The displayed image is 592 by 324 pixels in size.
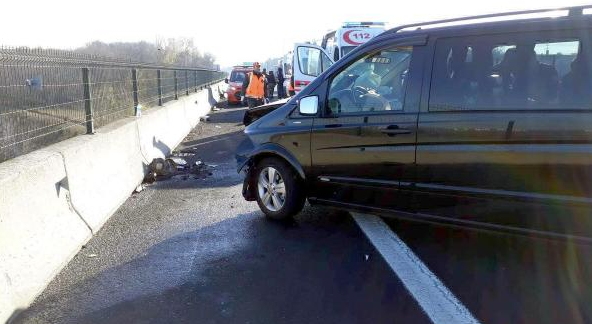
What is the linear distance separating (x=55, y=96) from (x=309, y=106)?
9.75 feet

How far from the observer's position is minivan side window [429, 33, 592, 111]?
3539mm

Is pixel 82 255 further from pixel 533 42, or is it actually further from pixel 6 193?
pixel 533 42

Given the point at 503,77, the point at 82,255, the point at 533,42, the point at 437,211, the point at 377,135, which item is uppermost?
the point at 533,42

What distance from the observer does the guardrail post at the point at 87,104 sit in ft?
20.8

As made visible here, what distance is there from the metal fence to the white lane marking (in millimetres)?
3601

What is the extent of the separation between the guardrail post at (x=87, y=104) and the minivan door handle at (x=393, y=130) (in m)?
3.99

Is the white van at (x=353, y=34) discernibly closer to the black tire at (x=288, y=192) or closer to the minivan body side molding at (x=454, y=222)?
the black tire at (x=288, y=192)

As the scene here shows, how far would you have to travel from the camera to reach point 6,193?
3.60 meters

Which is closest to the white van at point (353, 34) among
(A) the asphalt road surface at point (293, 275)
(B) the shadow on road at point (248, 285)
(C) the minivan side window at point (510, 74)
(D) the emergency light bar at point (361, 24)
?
(D) the emergency light bar at point (361, 24)

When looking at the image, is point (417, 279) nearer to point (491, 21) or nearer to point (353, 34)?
point (491, 21)

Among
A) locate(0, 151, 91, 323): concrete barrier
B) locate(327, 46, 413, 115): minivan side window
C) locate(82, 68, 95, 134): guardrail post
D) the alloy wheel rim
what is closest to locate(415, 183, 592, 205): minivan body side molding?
locate(327, 46, 413, 115): minivan side window

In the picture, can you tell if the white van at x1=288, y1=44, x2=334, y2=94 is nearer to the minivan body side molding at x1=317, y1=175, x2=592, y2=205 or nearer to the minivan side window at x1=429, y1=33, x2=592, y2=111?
the minivan body side molding at x1=317, y1=175, x2=592, y2=205

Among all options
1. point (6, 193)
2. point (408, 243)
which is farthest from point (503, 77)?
point (6, 193)

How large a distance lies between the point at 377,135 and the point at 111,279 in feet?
8.83
